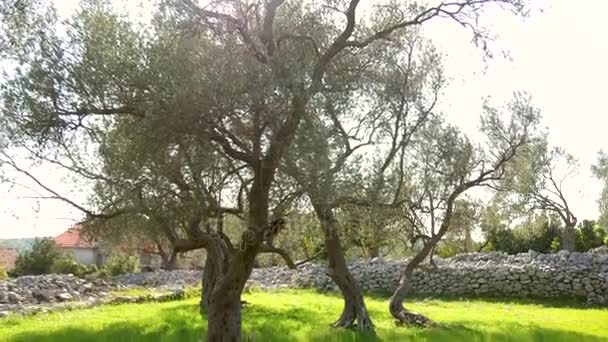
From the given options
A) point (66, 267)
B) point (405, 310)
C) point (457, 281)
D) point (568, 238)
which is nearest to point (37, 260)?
point (66, 267)

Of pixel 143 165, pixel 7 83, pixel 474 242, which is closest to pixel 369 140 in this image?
pixel 143 165

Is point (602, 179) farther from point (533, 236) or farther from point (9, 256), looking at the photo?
point (9, 256)

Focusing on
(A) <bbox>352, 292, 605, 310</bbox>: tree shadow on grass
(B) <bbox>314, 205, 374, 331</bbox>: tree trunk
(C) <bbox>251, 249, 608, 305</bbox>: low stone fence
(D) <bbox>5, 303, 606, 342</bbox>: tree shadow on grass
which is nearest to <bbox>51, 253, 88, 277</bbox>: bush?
(C) <bbox>251, 249, 608, 305</bbox>: low stone fence

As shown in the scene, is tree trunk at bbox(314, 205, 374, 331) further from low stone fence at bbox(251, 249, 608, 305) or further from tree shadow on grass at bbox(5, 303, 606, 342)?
low stone fence at bbox(251, 249, 608, 305)

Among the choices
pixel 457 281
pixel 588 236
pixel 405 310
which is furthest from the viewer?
pixel 588 236

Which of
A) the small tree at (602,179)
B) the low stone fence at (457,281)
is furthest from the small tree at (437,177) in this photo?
the small tree at (602,179)

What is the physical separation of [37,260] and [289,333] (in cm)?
3197

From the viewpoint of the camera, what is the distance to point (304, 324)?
57.2ft

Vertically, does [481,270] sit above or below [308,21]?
below

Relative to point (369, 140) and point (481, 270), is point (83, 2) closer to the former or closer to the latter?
point (369, 140)

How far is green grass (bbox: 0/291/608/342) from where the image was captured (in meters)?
15.1

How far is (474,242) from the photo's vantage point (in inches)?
1790

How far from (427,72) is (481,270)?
1464 cm

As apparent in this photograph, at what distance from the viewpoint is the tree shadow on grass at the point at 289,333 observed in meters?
14.7
